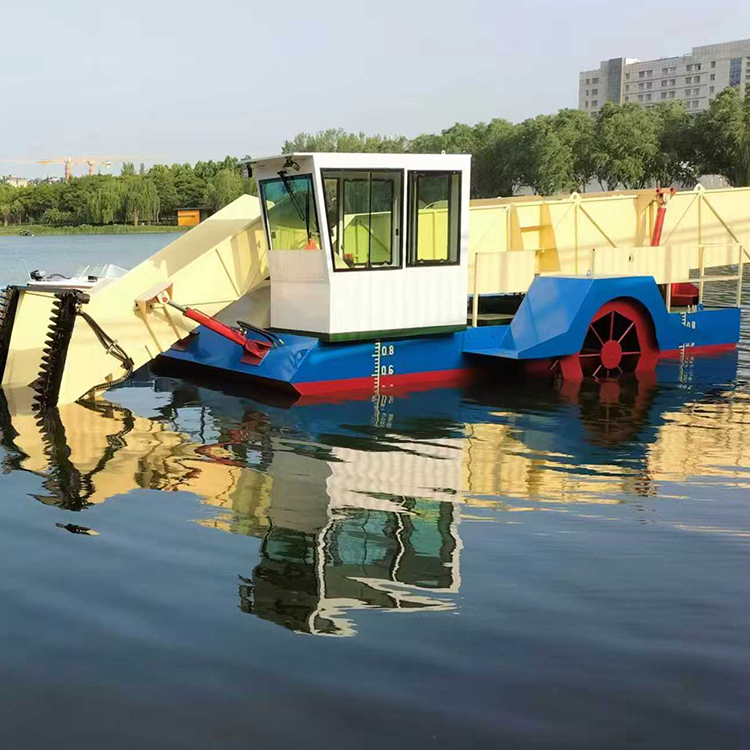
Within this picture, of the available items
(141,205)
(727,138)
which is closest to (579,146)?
(727,138)

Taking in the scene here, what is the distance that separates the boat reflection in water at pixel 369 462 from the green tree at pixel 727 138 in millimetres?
62577

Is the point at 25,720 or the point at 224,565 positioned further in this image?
the point at 224,565

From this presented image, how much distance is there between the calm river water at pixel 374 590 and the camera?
392cm

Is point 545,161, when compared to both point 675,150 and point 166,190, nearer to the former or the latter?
point 675,150

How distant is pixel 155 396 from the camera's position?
40.4ft

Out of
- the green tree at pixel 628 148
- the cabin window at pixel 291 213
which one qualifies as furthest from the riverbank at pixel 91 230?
the cabin window at pixel 291 213

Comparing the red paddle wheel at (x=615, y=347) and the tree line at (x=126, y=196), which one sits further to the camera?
the tree line at (x=126, y=196)

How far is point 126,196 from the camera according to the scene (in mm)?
122562

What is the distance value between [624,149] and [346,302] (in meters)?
67.6

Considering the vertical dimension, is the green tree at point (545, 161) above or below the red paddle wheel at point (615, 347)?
above

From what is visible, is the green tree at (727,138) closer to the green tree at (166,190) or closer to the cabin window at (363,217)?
the cabin window at (363,217)

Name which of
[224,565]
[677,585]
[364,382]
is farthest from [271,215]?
[677,585]

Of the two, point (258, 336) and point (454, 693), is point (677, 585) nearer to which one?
point (454, 693)

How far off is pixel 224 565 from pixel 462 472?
120 inches
